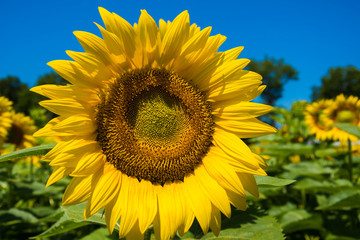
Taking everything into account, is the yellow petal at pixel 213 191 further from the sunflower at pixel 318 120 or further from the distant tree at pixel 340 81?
the distant tree at pixel 340 81

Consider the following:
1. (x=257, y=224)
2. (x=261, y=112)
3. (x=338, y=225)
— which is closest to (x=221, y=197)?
(x=257, y=224)

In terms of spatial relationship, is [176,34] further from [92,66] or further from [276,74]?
[276,74]

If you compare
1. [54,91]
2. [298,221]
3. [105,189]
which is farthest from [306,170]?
[54,91]

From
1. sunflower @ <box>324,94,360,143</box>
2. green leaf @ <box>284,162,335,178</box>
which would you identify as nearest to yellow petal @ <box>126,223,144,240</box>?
green leaf @ <box>284,162,335,178</box>

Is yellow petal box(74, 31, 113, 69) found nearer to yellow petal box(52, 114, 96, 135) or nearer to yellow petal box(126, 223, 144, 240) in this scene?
yellow petal box(52, 114, 96, 135)

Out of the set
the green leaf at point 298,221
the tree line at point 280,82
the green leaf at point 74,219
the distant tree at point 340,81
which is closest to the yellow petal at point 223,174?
the green leaf at point 74,219

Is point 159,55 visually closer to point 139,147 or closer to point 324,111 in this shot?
point 139,147
